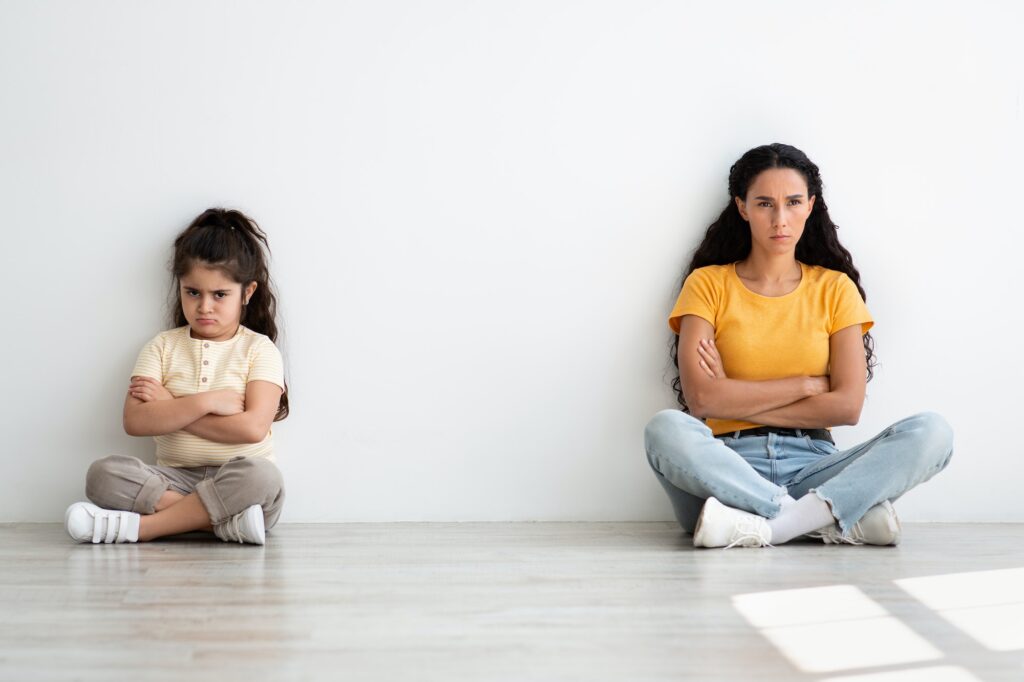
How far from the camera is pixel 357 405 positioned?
8.73 feet

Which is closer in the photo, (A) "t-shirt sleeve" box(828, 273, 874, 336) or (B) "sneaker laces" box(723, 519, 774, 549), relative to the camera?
(B) "sneaker laces" box(723, 519, 774, 549)

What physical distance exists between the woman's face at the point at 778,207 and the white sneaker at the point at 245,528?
132 cm

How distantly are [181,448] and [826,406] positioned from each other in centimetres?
148

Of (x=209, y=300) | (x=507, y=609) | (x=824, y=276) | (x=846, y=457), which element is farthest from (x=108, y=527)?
(x=824, y=276)

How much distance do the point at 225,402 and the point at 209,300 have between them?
0.24 meters

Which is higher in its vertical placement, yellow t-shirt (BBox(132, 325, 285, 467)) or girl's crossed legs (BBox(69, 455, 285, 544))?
yellow t-shirt (BBox(132, 325, 285, 467))

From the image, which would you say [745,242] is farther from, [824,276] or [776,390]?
[776,390]

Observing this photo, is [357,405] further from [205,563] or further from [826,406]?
[826,406]

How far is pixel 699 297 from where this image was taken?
102 inches

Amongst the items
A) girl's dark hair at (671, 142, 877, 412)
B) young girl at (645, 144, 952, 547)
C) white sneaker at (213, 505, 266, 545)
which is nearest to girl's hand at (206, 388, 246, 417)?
white sneaker at (213, 505, 266, 545)

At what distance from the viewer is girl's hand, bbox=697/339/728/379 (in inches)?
100

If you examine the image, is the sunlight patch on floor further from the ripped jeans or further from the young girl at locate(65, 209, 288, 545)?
the young girl at locate(65, 209, 288, 545)

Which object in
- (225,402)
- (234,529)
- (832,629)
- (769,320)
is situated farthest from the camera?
(769,320)

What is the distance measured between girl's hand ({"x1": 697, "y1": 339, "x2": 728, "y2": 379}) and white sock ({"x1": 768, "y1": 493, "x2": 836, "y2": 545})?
38 centimetres
